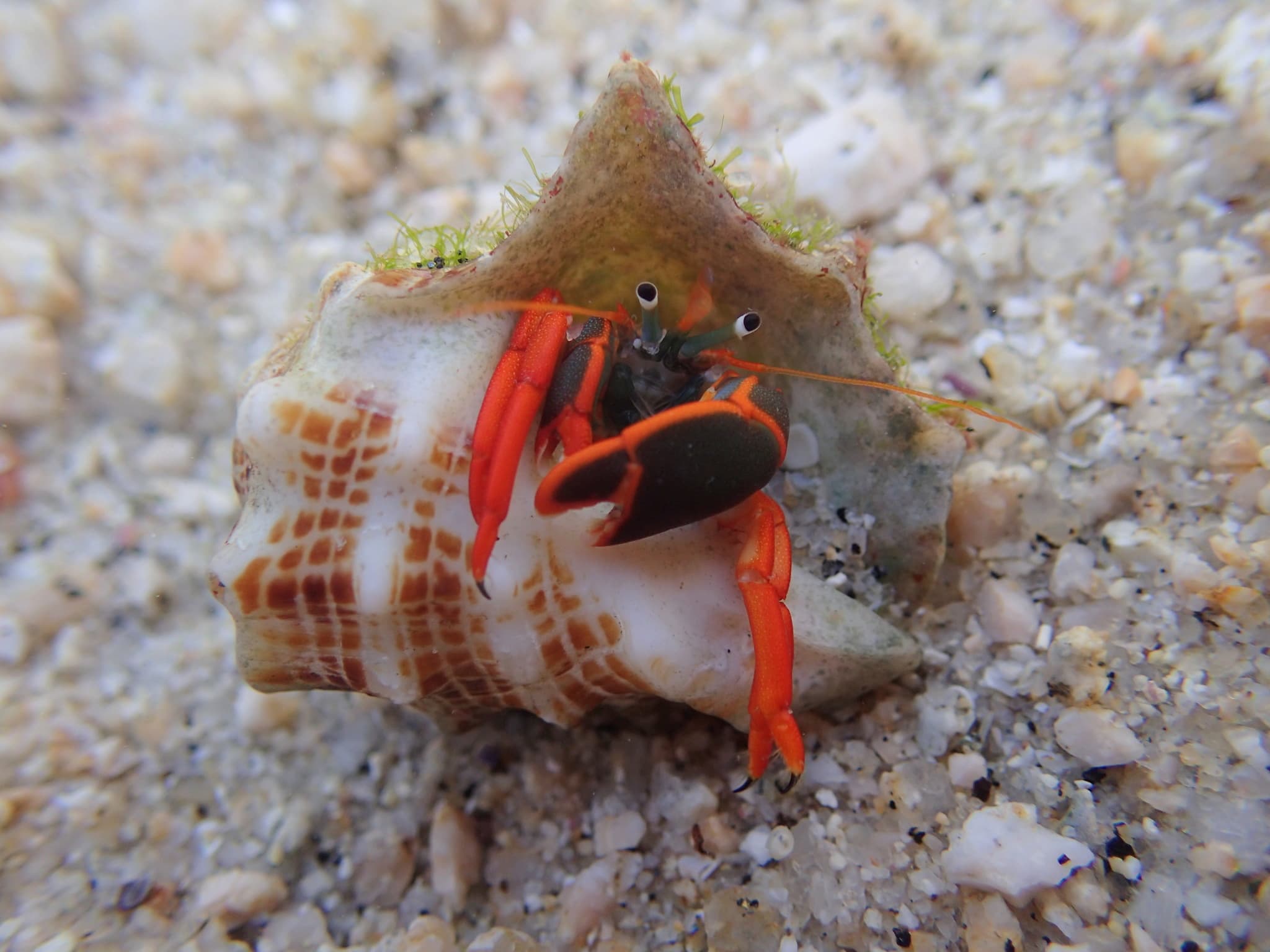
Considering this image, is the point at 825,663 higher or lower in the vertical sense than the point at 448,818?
higher

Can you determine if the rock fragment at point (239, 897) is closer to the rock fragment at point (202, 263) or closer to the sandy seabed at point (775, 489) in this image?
the sandy seabed at point (775, 489)

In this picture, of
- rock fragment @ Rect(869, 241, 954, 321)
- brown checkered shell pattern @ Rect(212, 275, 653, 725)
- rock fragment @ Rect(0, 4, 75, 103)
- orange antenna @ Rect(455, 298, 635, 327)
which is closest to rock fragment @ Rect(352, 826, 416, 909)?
brown checkered shell pattern @ Rect(212, 275, 653, 725)

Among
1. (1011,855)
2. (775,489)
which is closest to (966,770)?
(1011,855)

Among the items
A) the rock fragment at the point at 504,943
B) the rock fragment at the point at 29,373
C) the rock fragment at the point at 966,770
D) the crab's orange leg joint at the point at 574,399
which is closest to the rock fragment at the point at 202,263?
the rock fragment at the point at 29,373

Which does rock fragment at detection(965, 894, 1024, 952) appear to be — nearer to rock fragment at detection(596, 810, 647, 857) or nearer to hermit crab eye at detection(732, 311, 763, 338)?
rock fragment at detection(596, 810, 647, 857)

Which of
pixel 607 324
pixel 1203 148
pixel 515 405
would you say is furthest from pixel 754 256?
pixel 1203 148

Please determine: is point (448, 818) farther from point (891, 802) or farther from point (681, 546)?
point (891, 802)

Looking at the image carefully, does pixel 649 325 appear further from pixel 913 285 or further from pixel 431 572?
pixel 913 285
